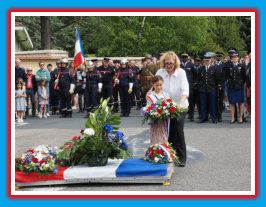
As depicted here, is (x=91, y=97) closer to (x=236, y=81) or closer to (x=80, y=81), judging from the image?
(x=80, y=81)

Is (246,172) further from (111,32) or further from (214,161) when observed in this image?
(111,32)

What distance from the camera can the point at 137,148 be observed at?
10.6 m

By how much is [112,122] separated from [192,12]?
101 inches

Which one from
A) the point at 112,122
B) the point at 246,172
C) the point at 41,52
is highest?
the point at 41,52

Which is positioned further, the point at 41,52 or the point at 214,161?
the point at 41,52

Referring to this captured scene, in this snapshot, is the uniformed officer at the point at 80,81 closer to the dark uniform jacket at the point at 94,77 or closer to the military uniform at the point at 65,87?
the military uniform at the point at 65,87

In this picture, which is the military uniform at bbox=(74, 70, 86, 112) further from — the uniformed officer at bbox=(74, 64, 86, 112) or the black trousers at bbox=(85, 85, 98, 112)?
the black trousers at bbox=(85, 85, 98, 112)

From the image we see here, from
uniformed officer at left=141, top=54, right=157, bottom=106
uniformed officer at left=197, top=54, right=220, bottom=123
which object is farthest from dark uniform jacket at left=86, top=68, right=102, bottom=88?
uniformed officer at left=197, top=54, right=220, bottom=123

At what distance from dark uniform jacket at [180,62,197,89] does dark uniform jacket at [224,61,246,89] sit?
1.23m

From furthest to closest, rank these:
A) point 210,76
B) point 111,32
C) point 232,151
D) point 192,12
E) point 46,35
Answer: point 111,32 < point 46,35 < point 210,76 < point 232,151 < point 192,12

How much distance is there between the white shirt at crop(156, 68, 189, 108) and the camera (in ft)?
28.1

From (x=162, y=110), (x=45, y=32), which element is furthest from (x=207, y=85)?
(x=45, y=32)

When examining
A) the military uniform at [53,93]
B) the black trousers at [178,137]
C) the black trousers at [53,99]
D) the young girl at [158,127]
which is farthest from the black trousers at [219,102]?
the young girl at [158,127]

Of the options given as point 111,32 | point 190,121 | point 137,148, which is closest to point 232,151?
point 137,148
